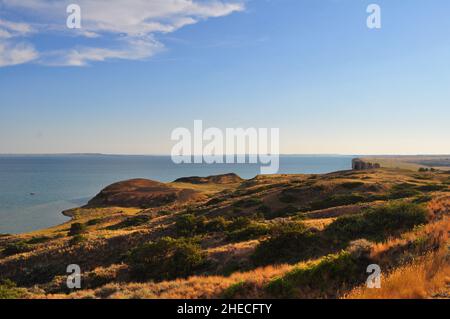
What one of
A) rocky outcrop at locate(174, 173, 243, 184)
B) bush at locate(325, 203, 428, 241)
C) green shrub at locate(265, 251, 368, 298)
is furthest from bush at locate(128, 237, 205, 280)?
rocky outcrop at locate(174, 173, 243, 184)

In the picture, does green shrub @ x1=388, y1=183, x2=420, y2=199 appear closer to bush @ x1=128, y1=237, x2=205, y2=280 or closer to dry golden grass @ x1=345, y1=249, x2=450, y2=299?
bush @ x1=128, y1=237, x2=205, y2=280

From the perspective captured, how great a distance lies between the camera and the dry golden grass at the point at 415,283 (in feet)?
29.0

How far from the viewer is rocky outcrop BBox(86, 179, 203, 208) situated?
76125mm

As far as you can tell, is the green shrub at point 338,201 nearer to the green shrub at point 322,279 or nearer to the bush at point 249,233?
the bush at point 249,233

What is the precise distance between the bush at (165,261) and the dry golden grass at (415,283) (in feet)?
30.2

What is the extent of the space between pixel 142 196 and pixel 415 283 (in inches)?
3017

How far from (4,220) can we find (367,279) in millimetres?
76091

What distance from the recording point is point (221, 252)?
60.0 ft

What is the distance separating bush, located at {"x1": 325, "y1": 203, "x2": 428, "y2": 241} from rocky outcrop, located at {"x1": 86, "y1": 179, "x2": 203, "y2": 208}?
53.5m

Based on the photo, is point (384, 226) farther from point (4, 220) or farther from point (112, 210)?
point (4, 220)

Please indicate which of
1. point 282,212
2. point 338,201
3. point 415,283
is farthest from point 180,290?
point 338,201

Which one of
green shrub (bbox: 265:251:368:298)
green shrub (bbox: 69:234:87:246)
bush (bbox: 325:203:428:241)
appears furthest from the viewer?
green shrub (bbox: 69:234:87:246)
